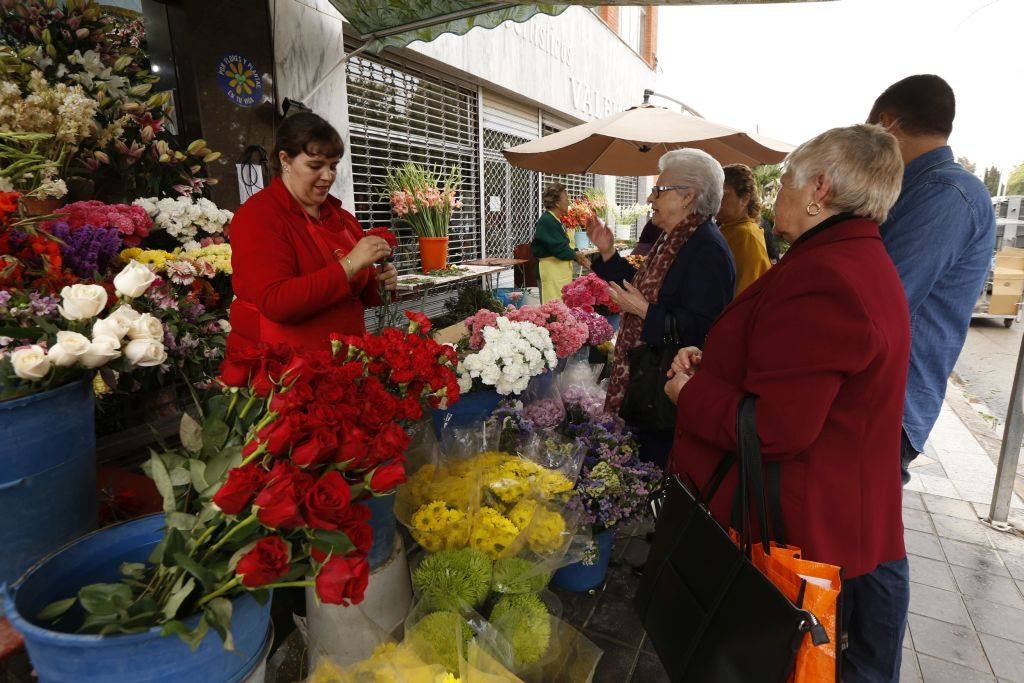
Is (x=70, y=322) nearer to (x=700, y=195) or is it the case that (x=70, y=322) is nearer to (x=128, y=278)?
(x=128, y=278)

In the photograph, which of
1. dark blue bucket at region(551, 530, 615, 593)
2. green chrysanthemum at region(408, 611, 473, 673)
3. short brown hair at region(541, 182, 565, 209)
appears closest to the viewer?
green chrysanthemum at region(408, 611, 473, 673)

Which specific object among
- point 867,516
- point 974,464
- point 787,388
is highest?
point 787,388

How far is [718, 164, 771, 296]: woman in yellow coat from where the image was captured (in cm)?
317

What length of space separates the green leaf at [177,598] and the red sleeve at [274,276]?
1.11 meters

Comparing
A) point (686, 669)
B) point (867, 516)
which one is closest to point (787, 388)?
point (867, 516)

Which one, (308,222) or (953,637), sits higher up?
(308,222)

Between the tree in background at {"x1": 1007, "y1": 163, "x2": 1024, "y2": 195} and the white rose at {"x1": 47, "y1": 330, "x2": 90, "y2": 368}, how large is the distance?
1998 centimetres

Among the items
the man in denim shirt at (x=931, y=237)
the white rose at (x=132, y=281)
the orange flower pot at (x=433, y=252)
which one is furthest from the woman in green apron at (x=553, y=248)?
the white rose at (x=132, y=281)

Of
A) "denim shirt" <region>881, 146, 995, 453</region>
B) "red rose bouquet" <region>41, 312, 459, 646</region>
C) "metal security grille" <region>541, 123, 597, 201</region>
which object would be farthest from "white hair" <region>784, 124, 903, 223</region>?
"metal security grille" <region>541, 123, 597, 201</region>

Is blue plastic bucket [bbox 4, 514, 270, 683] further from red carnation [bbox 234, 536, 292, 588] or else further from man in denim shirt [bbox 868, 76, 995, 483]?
man in denim shirt [bbox 868, 76, 995, 483]

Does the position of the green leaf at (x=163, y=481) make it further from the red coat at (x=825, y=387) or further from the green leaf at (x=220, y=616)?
the red coat at (x=825, y=387)

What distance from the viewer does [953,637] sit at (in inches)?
89.8

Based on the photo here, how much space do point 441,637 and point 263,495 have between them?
0.67 metres

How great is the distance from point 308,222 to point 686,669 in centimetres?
173
